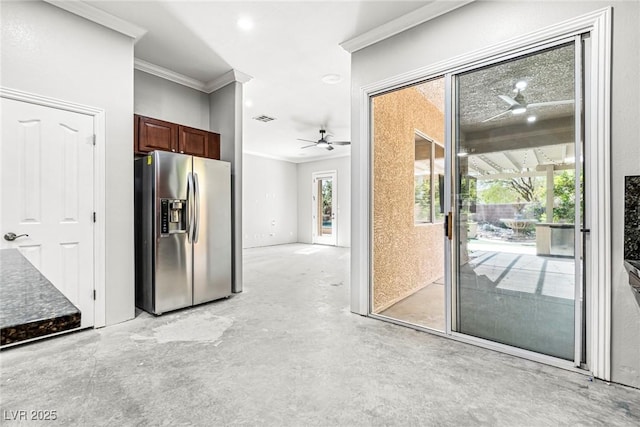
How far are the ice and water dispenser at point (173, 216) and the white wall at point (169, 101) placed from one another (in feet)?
4.12

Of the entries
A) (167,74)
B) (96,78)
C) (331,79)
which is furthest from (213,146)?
(331,79)

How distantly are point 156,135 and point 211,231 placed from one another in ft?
4.01

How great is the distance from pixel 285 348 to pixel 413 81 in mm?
2532

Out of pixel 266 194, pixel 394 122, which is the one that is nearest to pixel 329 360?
pixel 394 122

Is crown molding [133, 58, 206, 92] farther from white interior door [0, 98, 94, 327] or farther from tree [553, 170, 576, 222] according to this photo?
tree [553, 170, 576, 222]

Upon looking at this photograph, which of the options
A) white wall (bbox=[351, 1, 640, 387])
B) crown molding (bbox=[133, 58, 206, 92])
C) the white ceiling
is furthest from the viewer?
crown molding (bbox=[133, 58, 206, 92])

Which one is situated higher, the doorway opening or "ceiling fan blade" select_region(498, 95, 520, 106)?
"ceiling fan blade" select_region(498, 95, 520, 106)

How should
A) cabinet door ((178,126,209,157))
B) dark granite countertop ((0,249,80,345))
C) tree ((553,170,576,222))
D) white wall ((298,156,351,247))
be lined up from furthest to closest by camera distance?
white wall ((298,156,351,247)) → cabinet door ((178,126,209,157)) → tree ((553,170,576,222)) → dark granite countertop ((0,249,80,345))

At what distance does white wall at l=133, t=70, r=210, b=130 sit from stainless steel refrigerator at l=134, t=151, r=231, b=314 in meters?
0.78

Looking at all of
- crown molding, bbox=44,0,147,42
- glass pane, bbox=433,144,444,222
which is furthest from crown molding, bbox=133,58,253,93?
glass pane, bbox=433,144,444,222

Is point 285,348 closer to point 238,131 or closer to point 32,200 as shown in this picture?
point 32,200

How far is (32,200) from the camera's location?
2.53 metres

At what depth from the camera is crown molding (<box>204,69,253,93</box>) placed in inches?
152

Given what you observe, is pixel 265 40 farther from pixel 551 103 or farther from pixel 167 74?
pixel 551 103
